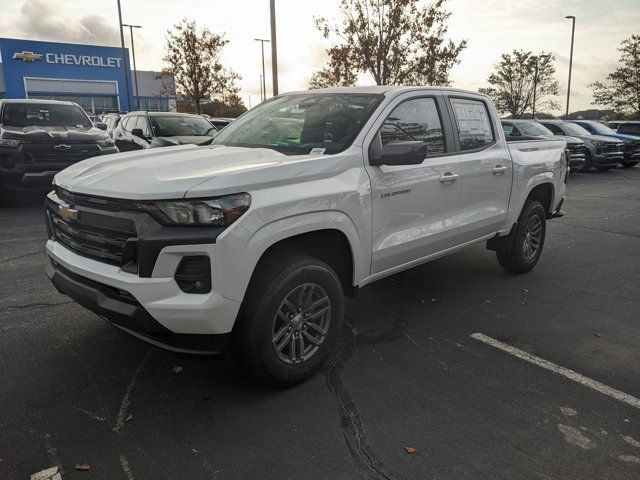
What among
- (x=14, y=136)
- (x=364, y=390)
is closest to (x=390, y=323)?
(x=364, y=390)

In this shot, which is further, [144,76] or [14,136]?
[144,76]

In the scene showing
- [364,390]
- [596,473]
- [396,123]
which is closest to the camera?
[596,473]

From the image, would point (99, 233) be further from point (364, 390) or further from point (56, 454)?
point (364, 390)

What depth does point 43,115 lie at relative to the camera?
10156 millimetres

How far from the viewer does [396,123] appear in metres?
3.88

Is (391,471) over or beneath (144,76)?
beneath

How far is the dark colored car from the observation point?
29.1ft

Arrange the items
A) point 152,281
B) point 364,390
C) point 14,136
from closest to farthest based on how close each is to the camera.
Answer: point 152,281 < point 364,390 < point 14,136

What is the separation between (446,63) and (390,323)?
1838 centimetres

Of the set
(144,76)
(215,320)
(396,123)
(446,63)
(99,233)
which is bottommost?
(215,320)

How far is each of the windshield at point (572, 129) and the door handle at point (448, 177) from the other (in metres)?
15.1

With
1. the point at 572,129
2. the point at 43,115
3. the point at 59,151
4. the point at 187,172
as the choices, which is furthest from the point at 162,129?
the point at 572,129

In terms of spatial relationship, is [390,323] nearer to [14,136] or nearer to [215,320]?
[215,320]

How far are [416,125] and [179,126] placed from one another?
861 centimetres
